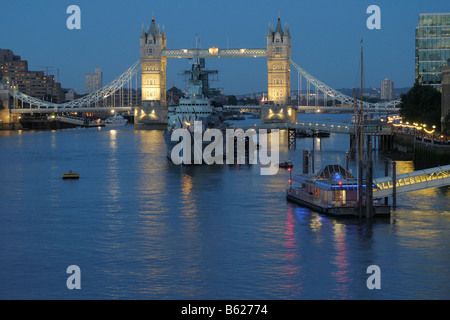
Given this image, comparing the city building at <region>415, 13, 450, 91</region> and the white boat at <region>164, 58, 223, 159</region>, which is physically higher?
the city building at <region>415, 13, 450, 91</region>

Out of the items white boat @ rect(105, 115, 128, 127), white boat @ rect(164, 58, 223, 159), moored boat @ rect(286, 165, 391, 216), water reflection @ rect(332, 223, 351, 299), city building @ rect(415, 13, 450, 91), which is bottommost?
water reflection @ rect(332, 223, 351, 299)

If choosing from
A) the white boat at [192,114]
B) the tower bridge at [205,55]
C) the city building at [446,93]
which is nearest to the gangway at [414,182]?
the city building at [446,93]

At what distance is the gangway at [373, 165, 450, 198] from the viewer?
27.5m

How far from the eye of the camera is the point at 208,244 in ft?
74.7

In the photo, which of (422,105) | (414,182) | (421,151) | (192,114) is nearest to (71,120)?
(192,114)

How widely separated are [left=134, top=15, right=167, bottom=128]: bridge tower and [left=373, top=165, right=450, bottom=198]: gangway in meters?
84.0

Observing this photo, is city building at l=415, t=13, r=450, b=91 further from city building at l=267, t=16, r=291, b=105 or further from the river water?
city building at l=267, t=16, r=291, b=105

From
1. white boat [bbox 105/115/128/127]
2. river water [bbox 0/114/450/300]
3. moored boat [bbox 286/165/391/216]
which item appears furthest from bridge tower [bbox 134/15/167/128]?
moored boat [bbox 286/165/391/216]

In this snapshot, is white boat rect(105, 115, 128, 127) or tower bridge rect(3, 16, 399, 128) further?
white boat rect(105, 115, 128, 127)

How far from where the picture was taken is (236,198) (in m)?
31.9

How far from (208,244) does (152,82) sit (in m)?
93.0

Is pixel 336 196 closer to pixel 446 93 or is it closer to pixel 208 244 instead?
pixel 208 244
